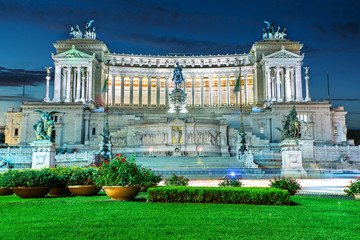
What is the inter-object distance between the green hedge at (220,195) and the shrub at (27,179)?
5.77m

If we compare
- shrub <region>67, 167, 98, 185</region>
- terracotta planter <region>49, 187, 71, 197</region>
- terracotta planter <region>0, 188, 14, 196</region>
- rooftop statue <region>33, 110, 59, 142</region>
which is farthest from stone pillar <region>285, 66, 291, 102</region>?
terracotta planter <region>0, 188, 14, 196</region>

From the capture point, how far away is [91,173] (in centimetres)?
2031

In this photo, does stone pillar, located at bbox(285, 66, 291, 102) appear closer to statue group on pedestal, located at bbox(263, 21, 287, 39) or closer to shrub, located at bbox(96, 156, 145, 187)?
statue group on pedestal, located at bbox(263, 21, 287, 39)

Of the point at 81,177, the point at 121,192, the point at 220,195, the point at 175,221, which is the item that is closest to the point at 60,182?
the point at 81,177

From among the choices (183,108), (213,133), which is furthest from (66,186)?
(183,108)

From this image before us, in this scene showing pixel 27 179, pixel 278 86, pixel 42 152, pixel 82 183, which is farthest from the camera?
pixel 278 86

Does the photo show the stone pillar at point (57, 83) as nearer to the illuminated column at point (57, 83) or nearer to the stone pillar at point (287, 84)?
the illuminated column at point (57, 83)

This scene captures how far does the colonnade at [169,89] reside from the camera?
92.4 m

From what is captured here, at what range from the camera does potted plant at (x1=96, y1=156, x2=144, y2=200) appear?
678 inches

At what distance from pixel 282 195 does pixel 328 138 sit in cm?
6013

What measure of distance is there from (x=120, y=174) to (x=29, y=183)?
193 inches

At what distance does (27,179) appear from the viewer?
1861 centimetres

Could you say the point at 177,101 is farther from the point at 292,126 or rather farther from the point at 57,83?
the point at 292,126

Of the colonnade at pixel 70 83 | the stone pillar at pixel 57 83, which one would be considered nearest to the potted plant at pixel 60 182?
the colonnade at pixel 70 83
